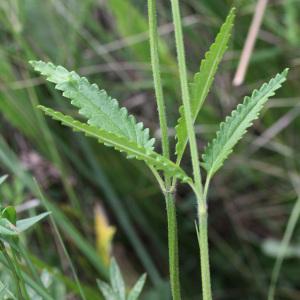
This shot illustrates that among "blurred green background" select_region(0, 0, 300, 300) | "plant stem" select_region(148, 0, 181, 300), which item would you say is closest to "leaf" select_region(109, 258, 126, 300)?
"plant stem" select_region(148, 0, 181, 300)

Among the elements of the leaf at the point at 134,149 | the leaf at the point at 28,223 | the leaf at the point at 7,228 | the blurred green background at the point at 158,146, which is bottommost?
the blurred green background at the point at 158,146

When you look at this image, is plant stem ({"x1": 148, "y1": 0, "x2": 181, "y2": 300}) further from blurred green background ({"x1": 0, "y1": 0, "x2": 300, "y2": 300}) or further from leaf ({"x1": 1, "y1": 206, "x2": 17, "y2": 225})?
blurred green background ({"x1": 0, "y1": 0, "x2": 300, "y2": 300})

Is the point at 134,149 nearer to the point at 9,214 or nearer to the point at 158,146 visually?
the point at 9,214

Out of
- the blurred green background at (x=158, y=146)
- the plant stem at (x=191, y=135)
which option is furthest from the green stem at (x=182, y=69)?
the blurred green background at (x=158, y=146)

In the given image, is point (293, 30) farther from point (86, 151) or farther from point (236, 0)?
point (86, 151)

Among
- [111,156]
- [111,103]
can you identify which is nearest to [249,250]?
[111,156]

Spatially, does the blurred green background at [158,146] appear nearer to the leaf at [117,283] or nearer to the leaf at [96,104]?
the leaf at [117,283]
